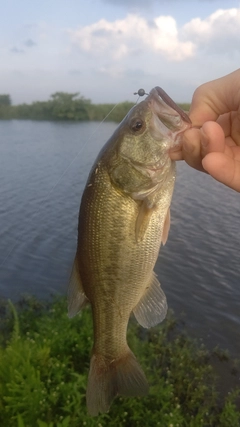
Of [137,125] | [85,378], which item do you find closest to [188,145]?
[137,125]

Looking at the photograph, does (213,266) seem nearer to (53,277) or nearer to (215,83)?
(53,277)

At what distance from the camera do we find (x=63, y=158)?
21094 millimetres

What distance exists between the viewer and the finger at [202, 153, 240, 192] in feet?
6.95

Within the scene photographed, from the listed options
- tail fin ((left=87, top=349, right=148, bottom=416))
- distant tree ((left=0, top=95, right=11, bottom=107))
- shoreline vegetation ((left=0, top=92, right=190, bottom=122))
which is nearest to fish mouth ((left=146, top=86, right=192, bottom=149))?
tail fin ((left=87, top=349, right=148, bottom=416))

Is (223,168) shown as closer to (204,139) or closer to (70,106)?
(204,139)

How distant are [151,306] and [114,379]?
52 centimetres

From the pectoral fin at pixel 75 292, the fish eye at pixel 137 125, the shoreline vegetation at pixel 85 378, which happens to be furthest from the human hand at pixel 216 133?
the shoreline vegetation at pixel 85 378

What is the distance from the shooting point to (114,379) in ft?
8.66

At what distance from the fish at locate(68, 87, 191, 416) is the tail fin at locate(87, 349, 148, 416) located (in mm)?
37

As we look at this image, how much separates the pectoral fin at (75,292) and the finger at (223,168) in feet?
3.21

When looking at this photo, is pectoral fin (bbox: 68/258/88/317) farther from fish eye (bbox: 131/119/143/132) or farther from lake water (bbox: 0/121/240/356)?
lake water (bbox: 0/121/240/356)

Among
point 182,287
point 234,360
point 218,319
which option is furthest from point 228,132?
point 182,287

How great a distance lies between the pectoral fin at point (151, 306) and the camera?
262 centimetres

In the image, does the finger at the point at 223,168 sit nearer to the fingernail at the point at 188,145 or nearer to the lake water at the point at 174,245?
the fingernail at the point at 188,145
